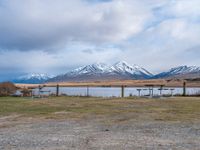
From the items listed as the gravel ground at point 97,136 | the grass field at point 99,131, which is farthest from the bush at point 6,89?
the gravel ground at point 97,136

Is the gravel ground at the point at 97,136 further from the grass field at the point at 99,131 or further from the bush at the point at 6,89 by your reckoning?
the bush at the point at 6,89

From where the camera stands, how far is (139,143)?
12781mm

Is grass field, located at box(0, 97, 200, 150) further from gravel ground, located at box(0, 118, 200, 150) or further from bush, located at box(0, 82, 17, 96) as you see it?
bush, located at box(0, 82, 17, 96)

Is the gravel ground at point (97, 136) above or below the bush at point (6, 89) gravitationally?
below

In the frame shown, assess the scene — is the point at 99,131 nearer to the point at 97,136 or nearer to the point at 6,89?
the point at 97,136

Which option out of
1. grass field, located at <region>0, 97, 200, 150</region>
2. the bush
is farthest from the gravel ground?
the bush

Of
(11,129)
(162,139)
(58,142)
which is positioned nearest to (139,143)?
(162,139)

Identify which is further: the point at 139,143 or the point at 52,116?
the point at 52,116

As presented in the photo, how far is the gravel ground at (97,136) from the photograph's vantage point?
12.4m

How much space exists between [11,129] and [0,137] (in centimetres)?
241

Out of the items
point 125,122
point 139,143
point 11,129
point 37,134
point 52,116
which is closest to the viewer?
point 139,143

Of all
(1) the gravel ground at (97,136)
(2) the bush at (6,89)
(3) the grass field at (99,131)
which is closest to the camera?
(1) the gravel ground at (97,136)

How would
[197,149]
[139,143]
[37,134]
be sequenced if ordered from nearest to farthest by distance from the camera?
[197,149]
[139,143]
[37,134]

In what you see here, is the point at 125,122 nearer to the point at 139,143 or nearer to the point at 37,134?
the point at 37,134
